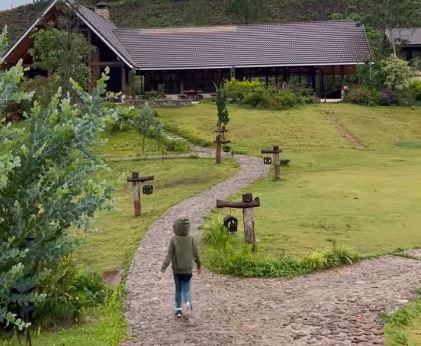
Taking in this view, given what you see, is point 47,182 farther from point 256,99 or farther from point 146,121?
point 256,99

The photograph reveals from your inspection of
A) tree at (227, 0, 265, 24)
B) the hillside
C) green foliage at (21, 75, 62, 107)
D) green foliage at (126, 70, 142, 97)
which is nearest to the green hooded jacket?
green foliage at (21, 75, 62, 107)

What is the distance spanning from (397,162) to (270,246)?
17002 mm

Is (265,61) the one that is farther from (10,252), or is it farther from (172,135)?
(10,252)

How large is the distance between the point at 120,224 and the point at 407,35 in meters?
48.7

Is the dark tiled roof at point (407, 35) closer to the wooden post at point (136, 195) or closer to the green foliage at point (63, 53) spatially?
the green foliage at point (63, 53)

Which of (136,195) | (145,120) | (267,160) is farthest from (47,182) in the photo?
(145,120)

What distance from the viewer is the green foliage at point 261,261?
40.4 feet

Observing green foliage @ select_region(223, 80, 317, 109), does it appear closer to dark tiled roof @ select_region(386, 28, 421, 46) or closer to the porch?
the porch

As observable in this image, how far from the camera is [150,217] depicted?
1784 cm

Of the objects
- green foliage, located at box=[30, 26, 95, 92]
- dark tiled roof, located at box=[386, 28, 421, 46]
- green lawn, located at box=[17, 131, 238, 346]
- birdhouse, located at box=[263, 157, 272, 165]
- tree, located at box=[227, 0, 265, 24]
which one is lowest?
green lawn, located at box=[17, 131, 238, 346]

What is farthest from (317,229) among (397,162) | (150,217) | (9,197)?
(397,162)

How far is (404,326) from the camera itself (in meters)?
9.53

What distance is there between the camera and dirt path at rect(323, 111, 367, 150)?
34919 millimetres

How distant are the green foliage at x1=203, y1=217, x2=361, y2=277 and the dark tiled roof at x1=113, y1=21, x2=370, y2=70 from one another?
3777 cm
